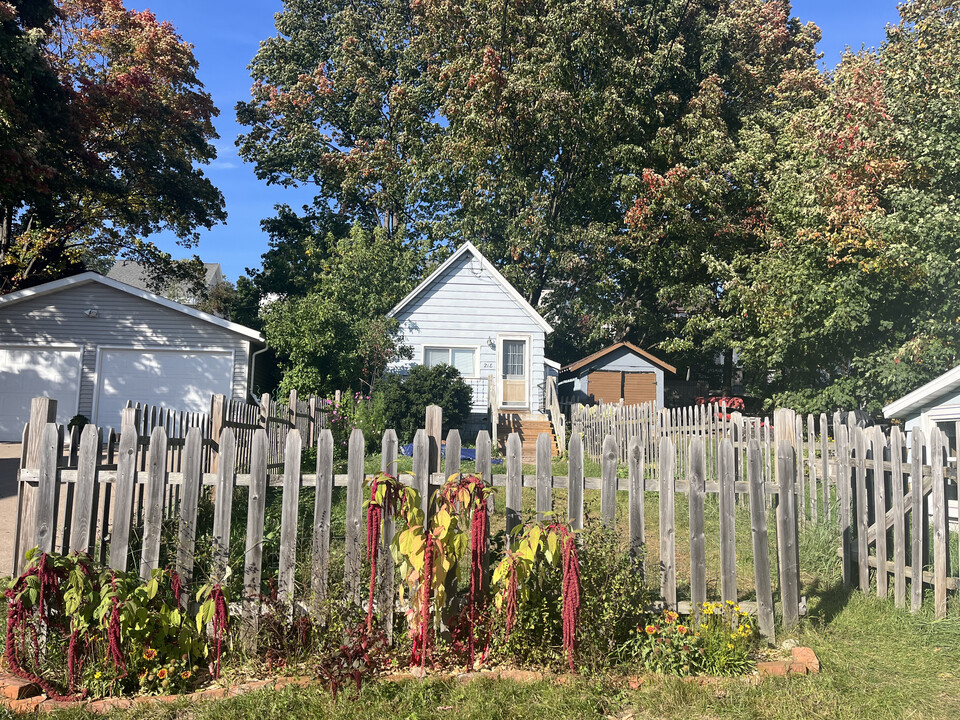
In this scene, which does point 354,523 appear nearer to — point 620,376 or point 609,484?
point 609,484

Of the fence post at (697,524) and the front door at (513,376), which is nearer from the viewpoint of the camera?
the fence post at (697,524)

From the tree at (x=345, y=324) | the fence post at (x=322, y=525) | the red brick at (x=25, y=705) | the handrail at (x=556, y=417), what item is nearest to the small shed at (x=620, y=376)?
the handrail at (x=556, y=417)

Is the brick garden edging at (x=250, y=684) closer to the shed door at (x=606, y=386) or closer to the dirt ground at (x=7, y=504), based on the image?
the dirt ground at (x=7, y=504)

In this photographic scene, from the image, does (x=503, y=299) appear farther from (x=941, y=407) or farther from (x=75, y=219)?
(x=75, y=219)

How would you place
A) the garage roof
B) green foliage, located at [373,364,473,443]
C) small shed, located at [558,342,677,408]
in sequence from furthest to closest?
small shed, located at [558,342,677,408]
the garage roof
green foliage, located at [373,364,473,443]

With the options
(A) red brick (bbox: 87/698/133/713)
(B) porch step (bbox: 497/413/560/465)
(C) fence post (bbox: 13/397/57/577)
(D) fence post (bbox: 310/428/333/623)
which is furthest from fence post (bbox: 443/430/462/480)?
(B) porch step (bbox: 497/413/560/465)

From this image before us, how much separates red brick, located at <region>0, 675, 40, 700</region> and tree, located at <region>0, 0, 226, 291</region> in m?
19.1

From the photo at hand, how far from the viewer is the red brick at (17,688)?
3830 millimetres

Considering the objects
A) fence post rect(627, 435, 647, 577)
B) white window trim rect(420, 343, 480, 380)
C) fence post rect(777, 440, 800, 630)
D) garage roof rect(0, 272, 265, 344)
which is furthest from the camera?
white window trim rect(420, 343, 480, 380)

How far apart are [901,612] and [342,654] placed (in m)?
4.39

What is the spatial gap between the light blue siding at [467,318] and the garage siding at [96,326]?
5.68 metres

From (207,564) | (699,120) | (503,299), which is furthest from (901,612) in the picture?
(699,120)

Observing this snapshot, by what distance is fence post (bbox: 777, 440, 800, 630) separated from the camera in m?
4.91

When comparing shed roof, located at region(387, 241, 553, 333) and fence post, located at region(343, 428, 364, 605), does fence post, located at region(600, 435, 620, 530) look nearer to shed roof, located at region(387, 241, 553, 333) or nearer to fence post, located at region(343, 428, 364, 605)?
fence post, located at region(343, 428, 364, 605)
